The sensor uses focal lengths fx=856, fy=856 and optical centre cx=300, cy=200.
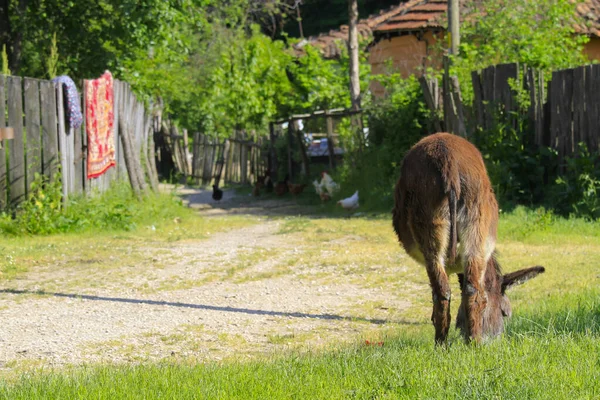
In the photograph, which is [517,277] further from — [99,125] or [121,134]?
[121,134]

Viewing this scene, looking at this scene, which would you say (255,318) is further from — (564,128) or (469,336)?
(564,128)

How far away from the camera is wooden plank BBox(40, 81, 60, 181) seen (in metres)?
12.9

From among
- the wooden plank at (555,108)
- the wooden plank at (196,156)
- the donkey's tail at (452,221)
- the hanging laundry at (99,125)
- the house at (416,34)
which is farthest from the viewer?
the wooden plank at (196,156)

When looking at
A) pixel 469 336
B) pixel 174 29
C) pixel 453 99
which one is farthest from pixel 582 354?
pixel 174 29

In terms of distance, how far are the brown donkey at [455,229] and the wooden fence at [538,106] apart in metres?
7.84

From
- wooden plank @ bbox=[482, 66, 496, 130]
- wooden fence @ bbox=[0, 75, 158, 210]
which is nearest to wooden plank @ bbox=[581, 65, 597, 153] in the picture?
wooden plank @ bbox=[482, 66, 496, 130]

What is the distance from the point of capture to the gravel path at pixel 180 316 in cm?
672

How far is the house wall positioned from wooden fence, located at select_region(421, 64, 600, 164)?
10.4 metres

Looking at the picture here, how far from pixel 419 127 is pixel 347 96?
10755 mm

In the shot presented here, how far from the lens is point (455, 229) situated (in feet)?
18.9

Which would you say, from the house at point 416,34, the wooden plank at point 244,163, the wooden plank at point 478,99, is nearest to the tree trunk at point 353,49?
the house at point 416,34

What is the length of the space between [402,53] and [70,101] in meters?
16.7

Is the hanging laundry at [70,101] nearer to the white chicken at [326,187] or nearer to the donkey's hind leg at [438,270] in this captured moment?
the white chicken at [326,187]

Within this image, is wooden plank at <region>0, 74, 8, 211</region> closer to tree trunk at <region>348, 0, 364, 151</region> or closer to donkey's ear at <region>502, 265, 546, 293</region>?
donkey's ear at <region>502, 265, 546, 293</region>
